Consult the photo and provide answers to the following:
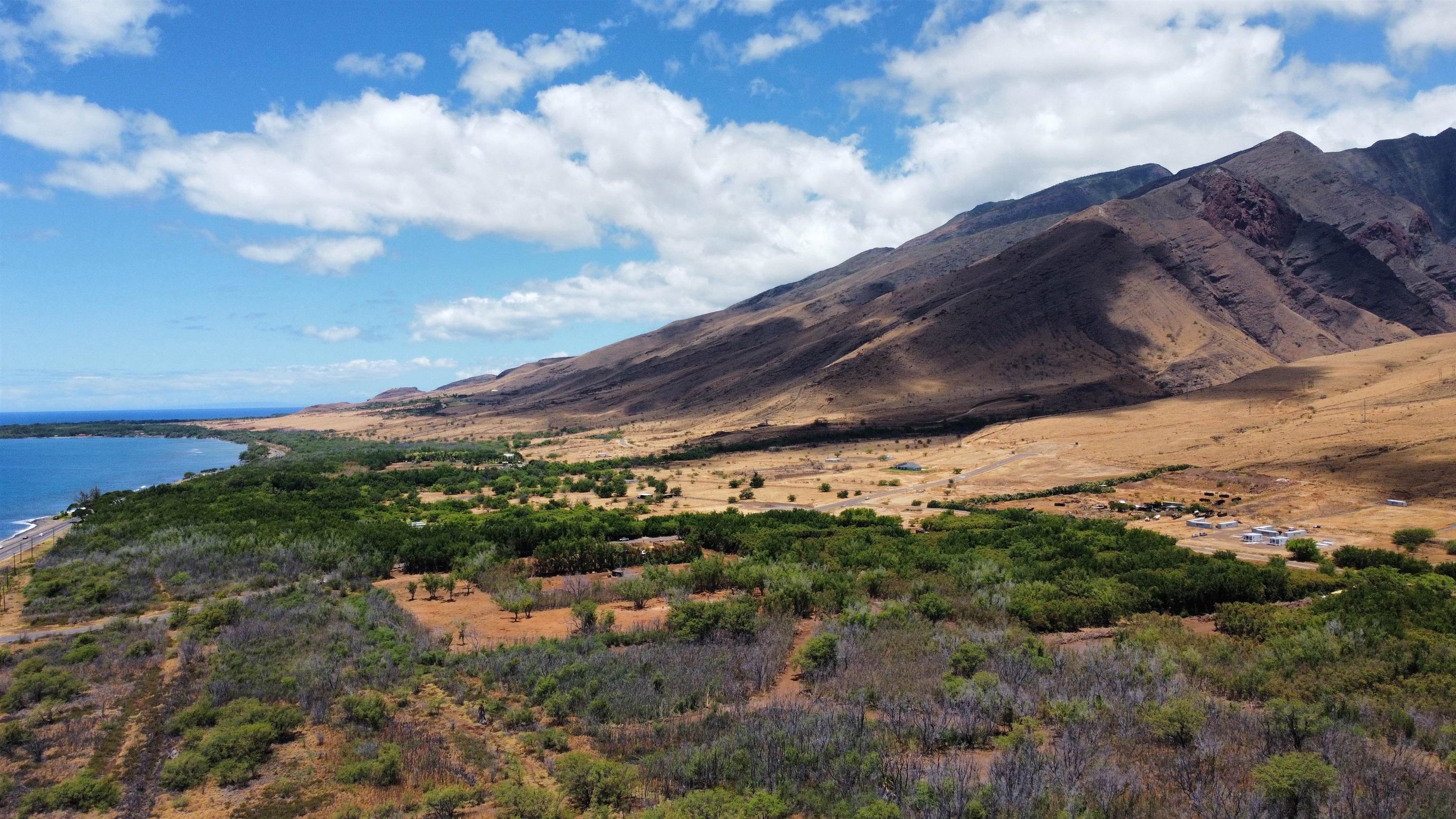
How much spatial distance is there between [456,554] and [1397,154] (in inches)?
7227

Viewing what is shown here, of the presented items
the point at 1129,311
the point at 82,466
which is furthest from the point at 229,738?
the point at 82,466

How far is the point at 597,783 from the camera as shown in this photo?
30.7 feet

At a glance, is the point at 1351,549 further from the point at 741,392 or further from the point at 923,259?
the point at 923,259

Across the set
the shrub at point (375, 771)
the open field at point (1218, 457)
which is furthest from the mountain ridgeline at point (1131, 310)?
the shrub at point (375, 771)

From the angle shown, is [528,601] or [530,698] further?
[528,601]

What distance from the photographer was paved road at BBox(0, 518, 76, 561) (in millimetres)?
38000

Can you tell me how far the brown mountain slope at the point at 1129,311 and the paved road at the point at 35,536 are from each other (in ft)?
208

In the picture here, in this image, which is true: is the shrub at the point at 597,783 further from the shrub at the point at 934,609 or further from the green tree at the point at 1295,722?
the shrub at the point at 934,609

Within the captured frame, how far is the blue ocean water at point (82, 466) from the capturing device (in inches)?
2451

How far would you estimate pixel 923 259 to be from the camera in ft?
492

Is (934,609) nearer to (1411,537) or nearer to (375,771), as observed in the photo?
(375,771)

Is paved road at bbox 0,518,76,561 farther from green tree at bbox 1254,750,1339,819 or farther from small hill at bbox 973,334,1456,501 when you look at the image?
small hill at bbox 973,334,1456,501

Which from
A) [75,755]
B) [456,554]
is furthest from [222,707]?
[456,554]

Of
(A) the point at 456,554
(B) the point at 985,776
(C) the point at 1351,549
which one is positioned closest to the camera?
(B) the point at 985,776
